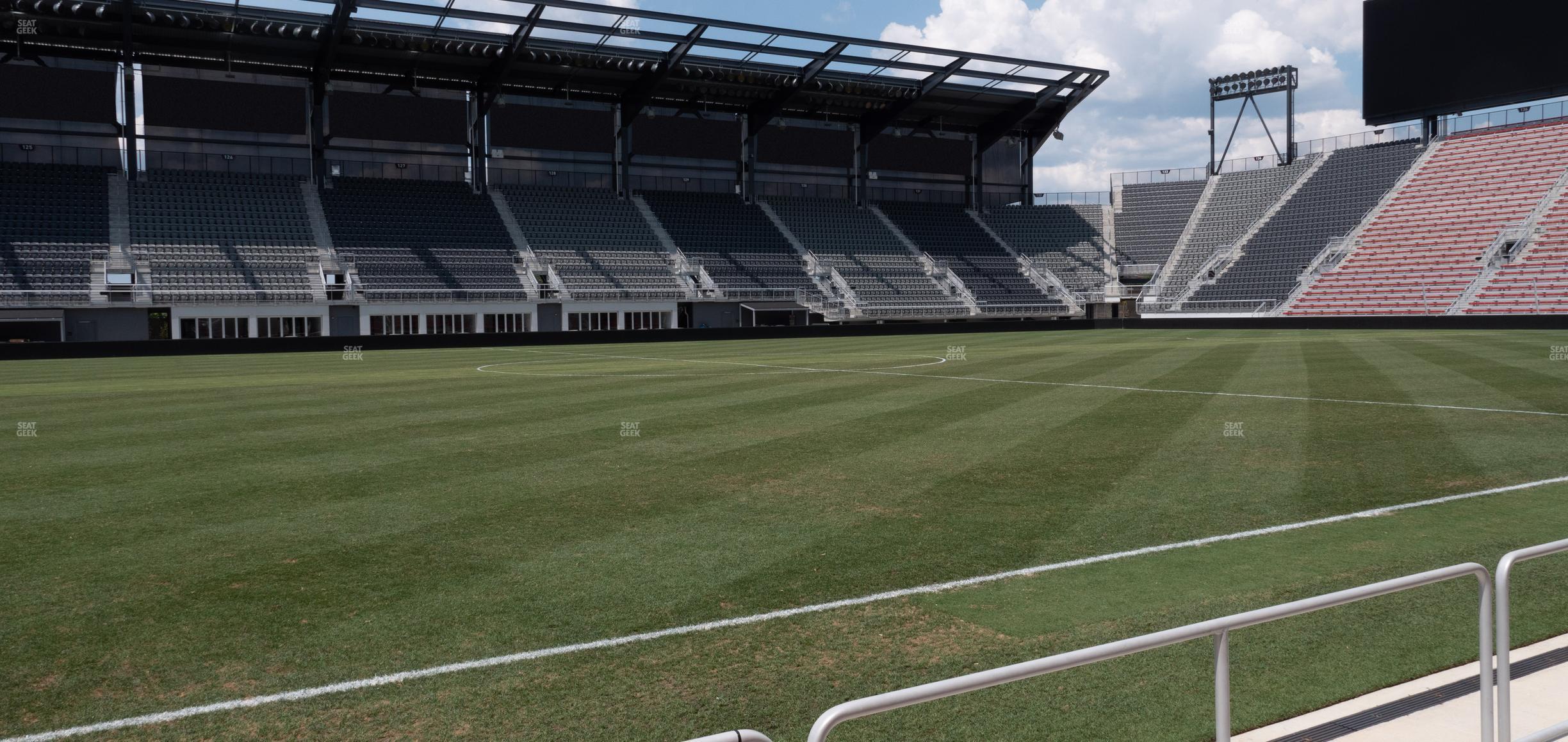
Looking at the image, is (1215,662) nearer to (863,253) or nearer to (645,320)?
(645,320)

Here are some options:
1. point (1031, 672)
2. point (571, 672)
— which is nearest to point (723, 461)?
point (571, 672)

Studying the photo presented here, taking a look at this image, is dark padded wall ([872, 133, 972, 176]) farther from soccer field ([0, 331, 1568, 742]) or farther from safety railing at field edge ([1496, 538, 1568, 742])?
safety railing at field edge ([1496, 538, 1568, 742])

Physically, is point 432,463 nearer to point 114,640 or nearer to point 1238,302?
point 114,640

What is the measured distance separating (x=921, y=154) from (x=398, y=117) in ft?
115

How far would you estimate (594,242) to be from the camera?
192 feet

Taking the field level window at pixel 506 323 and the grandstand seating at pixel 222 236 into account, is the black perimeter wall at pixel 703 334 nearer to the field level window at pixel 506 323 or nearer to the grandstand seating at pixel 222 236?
the field level window at pixel 506 323

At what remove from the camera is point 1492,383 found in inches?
764

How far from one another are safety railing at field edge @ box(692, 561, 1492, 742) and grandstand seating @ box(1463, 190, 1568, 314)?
164 feet

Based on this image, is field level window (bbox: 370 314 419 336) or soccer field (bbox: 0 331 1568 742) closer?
soccer field (bbox: 0 331 1568 742)

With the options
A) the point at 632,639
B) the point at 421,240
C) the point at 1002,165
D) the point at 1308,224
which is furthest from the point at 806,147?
the point at 632,639

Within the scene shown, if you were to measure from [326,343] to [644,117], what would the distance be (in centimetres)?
2774

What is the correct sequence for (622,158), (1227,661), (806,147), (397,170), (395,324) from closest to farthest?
(1227,661) → (395,324) → (397,170) → (622,158) → (806,147)

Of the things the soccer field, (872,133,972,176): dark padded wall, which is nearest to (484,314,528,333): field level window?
(872,133,972,176): dark padded wall

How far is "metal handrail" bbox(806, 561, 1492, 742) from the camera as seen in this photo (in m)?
2.60
